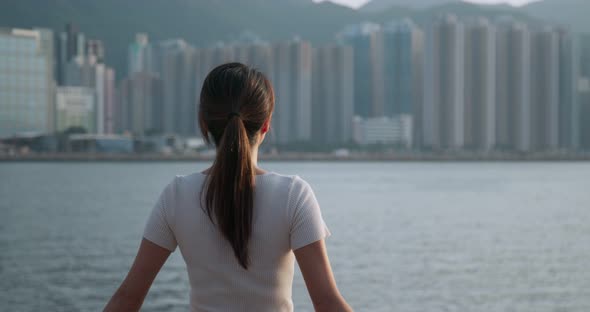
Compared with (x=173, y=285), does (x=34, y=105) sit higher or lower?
higher

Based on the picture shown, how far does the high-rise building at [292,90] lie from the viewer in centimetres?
12381

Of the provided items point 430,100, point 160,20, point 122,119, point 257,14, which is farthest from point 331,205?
point 160,20

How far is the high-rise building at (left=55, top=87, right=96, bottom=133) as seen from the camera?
129 m

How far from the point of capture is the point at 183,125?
133m

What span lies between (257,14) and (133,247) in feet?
545

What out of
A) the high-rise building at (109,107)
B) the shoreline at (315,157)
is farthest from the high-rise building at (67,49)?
the shoreline at (315,157)

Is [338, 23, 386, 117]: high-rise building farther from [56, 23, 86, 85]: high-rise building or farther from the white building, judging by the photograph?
[56, 23, 86, 85]: high-rise building

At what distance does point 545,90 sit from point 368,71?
3762cm

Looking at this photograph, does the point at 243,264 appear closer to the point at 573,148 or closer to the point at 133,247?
the point at 133,247

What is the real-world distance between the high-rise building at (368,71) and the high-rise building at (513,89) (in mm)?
29111

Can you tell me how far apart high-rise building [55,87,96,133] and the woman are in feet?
422

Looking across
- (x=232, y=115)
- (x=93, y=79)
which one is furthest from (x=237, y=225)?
(x=93, y=79)

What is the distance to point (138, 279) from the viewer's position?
4.56ft

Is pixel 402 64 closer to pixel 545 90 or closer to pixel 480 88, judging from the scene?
pixel 480 88
